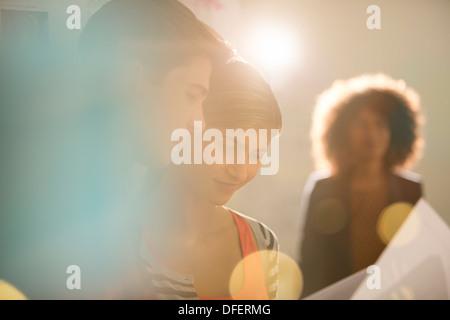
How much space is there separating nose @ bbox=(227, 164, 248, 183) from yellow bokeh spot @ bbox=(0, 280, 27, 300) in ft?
3.60

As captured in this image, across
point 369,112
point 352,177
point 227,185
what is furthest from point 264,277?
point 369,112

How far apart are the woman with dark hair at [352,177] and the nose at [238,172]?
302 mm

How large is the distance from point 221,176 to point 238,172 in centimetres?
8

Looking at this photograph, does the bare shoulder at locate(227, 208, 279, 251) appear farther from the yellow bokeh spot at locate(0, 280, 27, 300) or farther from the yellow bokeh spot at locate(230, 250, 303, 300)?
the yellow bokeh spot at locate(0, 280, 27, 300)

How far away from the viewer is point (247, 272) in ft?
7.25

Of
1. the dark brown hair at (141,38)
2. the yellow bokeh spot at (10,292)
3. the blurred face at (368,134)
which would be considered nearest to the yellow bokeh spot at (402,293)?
the blurred face at (368,134)

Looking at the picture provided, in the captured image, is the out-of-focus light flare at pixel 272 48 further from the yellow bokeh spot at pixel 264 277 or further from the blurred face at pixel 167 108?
the yellow bokeh spot at pixel 264 277

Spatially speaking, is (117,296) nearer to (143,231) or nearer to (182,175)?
(143,231)

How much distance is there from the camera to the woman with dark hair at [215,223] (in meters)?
2.14

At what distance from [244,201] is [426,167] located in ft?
2.96

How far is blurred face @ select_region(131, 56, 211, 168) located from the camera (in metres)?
2.12

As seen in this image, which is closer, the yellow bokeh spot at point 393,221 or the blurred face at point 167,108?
the blurred face at point 167,108

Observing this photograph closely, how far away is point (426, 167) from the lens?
7.52 feet

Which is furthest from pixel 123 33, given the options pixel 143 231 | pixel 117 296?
pixel 117 296
